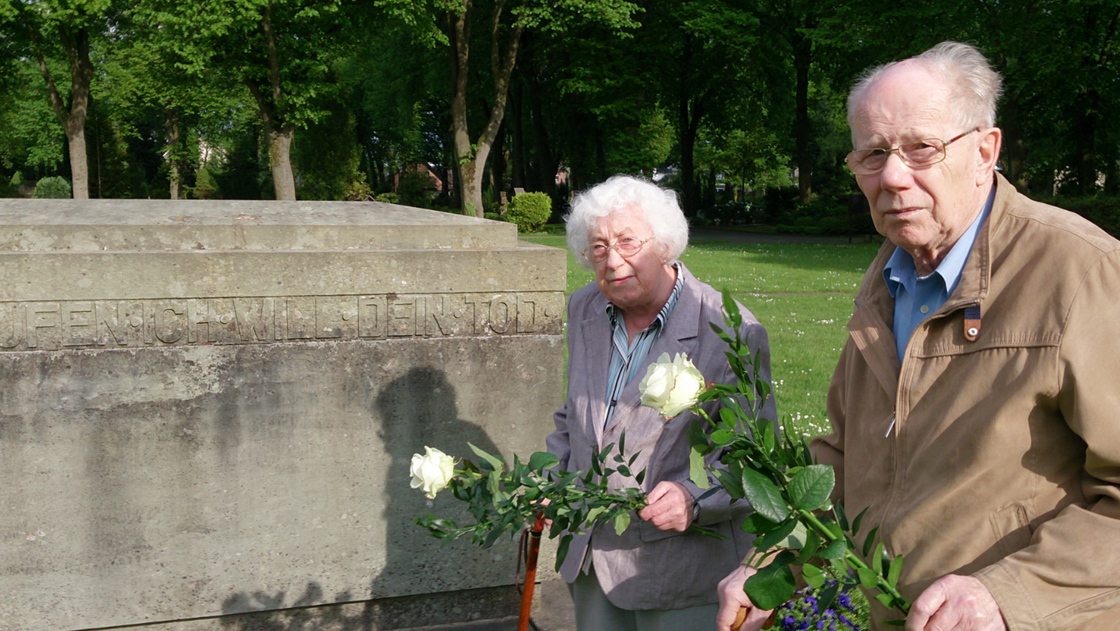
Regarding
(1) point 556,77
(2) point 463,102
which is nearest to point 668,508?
(2) point 463,102

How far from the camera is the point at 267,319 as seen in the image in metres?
3.79

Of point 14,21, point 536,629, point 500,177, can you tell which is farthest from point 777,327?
point 500,177

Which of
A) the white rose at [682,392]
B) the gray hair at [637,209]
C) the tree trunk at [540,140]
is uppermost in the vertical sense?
the tree trunk at [540,140]

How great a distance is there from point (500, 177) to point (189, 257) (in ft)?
136

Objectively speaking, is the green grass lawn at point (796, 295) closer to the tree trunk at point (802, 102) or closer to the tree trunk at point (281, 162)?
the tree trunk at point (281, 162)

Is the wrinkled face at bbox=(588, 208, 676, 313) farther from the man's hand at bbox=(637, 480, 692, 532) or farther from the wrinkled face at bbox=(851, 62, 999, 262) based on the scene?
the wrinkled face at bbox=(851, 62, 999, 262)

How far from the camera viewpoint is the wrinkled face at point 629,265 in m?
2.74

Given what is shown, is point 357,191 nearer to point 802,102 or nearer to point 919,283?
point 802,102

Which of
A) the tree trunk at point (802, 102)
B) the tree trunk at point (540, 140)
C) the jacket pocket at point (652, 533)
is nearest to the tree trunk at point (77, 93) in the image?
the tree trunk at point (540, 140)

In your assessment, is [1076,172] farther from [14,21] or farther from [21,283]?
[14,21]

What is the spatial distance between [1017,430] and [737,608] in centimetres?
66

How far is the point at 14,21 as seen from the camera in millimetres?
29922

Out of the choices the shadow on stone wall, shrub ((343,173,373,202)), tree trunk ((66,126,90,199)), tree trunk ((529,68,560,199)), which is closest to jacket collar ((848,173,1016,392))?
the shadow on stone wall

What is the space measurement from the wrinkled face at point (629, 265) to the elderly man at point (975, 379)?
83 centimetres
